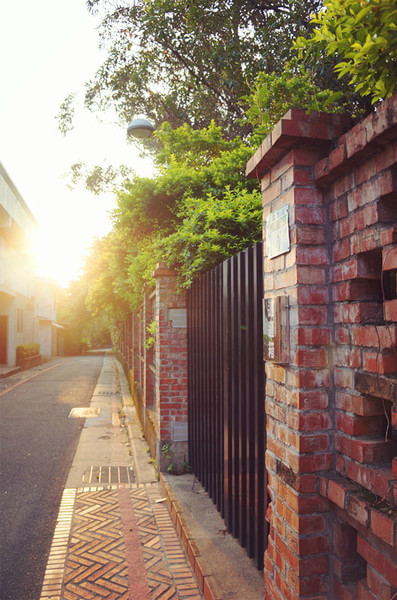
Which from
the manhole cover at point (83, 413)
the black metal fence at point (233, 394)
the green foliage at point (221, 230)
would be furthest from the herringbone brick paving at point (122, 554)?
the manhole cover at point (83, 413)

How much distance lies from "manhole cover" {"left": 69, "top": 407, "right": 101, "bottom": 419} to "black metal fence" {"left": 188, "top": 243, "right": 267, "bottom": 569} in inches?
248

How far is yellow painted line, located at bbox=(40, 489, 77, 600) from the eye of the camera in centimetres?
322

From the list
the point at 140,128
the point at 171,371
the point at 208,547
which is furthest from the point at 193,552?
the point at 140,128

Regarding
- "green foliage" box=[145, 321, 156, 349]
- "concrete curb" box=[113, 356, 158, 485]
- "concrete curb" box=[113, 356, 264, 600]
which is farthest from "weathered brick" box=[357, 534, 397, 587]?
"green foliage" box=[145, 321, 156, 349]

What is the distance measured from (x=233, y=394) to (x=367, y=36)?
2745mm

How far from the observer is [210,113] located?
496 inches

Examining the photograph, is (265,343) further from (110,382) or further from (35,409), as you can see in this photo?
(110,382)

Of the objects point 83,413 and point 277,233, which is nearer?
→ point 277,233

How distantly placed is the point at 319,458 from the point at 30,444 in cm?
710

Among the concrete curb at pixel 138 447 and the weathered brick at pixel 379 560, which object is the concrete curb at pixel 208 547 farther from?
the weathered brick at pixel 379 560

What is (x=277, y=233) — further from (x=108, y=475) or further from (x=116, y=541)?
(x=108, y=475)

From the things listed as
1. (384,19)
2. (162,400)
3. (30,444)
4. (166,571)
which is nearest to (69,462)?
(30,444)

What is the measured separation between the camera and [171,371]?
5.51m

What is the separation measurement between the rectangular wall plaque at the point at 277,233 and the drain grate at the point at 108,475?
452cm
